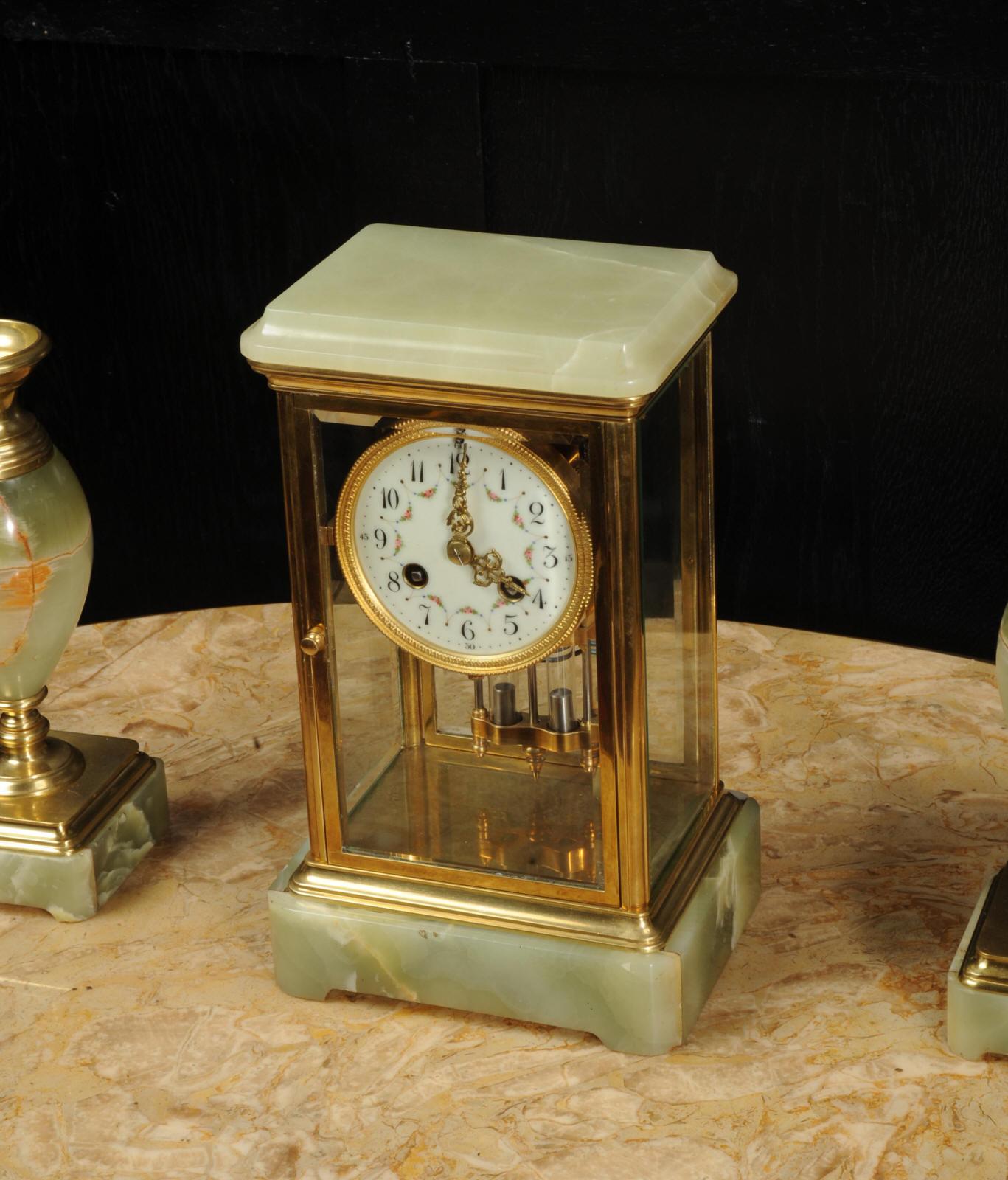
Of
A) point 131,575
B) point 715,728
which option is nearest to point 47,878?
point 715,728

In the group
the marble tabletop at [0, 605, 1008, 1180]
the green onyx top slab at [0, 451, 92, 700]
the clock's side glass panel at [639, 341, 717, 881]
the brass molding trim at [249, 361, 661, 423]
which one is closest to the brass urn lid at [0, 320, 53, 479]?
the green onyx top slab at [0, 451, 92, 700]

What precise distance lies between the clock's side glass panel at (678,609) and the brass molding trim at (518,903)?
0.08ft

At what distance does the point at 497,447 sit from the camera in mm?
1479

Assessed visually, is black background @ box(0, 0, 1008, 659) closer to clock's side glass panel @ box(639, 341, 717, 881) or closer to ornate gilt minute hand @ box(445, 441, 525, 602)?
clock's side glass panel @ box(639, 341, 717, 881)

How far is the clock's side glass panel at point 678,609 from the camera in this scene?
1.54m

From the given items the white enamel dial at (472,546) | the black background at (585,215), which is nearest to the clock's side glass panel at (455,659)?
the white enamel dial at (472,546)

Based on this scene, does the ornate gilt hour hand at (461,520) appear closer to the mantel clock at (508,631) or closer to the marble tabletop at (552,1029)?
the mantel clock at (508,631)

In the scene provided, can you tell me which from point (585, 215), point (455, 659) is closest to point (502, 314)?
point (455, 659)

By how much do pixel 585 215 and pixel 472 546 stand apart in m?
1.11

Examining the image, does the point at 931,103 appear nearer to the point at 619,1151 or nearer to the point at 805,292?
the point at 805,292

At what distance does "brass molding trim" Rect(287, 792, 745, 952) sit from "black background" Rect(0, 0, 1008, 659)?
0.97 metres

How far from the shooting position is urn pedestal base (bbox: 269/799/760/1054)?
5.15ft

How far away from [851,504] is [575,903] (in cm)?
118

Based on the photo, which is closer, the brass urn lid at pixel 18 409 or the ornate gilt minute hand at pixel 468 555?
the ornate gilt minute hand at pixel 468 555
